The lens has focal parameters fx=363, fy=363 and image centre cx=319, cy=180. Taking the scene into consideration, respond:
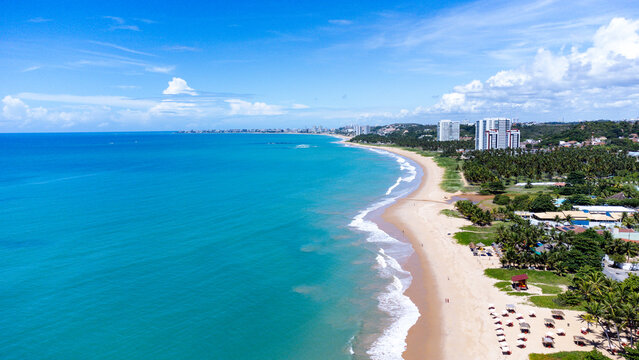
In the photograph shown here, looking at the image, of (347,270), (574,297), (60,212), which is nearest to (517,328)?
(574,297)

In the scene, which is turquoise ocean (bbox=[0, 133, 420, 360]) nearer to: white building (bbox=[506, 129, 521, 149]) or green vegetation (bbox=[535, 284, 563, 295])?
green vegetation (bbox=[535, 284, 563, 295])

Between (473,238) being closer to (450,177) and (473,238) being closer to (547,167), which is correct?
(450,177)

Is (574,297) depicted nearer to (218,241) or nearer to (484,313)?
(484,313)

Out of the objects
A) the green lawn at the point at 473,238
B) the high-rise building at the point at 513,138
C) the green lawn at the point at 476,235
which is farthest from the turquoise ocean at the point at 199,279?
the high-rise building at the point at 513,138

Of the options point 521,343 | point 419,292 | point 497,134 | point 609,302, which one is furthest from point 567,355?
point 497,134

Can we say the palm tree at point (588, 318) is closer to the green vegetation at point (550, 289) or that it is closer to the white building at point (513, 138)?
the green vegetation at point (550, 289)

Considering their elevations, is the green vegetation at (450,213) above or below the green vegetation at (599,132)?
below

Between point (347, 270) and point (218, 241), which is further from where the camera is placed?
point (218, 241)

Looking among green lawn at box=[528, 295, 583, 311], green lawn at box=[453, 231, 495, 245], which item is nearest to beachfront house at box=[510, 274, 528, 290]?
green lawn at box=[528, 295, 583, 311]
